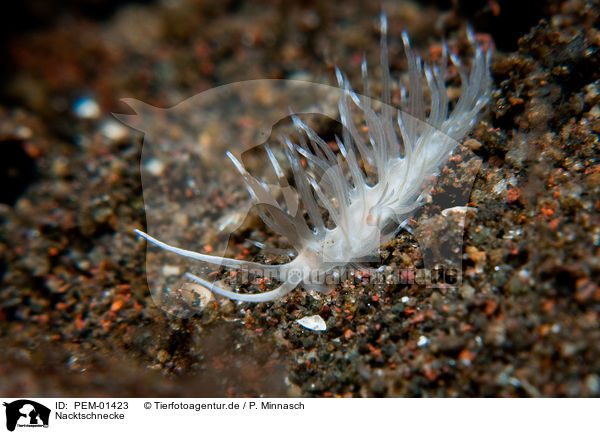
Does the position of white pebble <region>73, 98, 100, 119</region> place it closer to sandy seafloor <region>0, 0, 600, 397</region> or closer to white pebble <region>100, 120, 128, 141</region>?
sandy seafloor <region>0, 0, 600, 397</region>

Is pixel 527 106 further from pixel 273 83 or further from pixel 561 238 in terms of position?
pixel 273 83

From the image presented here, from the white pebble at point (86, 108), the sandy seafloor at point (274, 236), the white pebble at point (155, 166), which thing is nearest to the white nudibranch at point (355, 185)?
the sandy seafloor at point (274, 236)

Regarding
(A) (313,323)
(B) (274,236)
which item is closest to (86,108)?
(B) (274,236)

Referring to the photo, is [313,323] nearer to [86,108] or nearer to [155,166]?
[155,166]

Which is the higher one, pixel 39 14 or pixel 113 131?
pixel 39 14

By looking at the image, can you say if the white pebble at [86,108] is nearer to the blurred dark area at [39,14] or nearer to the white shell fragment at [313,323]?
the blurred dark area at [39,14]
